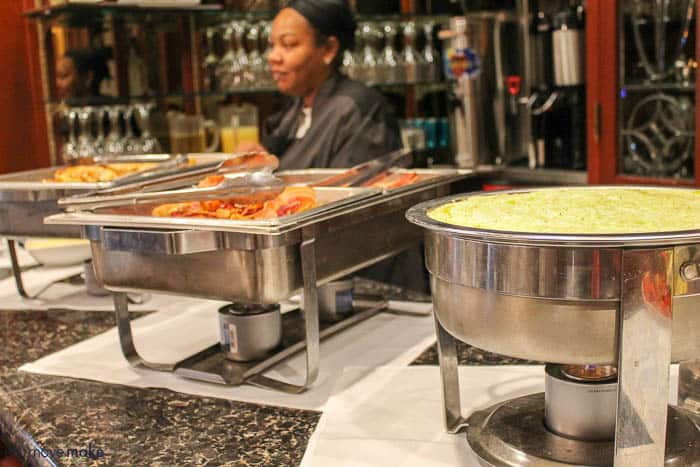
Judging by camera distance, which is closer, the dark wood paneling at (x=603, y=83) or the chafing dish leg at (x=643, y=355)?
the chafing dish leg at (x=643, y=355)

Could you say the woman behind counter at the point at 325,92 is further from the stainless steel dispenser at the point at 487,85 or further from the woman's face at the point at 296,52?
the stainless steel dispenser at the point at 487,85

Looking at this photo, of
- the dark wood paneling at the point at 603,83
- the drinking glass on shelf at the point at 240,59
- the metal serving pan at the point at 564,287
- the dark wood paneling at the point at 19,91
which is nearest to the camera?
the metal serving pan at the point at 564,287

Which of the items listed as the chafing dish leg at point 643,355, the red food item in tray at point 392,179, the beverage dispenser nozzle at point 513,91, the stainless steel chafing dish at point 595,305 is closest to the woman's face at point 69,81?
the beverage dispenser nozzle at point 513,91

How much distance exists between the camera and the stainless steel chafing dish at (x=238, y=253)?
1.14 m

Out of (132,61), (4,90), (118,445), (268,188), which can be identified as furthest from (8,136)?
(118,445)

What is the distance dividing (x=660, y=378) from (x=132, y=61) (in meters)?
2.93

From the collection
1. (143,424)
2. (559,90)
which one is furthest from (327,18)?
(143,424)

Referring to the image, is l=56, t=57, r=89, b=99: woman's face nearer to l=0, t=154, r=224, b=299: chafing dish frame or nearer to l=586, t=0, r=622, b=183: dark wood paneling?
l=0, t=154, r=224, b=299: chafing dish frame

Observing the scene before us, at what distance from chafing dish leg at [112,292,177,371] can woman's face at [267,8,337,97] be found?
1323mm

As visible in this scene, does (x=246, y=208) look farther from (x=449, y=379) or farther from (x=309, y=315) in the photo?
(x=449, y=379)

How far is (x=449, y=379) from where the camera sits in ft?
3.37

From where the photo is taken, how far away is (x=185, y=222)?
114 cm

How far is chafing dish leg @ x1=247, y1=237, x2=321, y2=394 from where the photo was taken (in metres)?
1.20

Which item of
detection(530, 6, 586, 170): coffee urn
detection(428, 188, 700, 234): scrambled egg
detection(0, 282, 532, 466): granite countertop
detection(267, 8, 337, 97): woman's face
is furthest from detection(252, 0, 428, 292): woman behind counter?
detection(428, 188, 700, 234): scrambled egg
